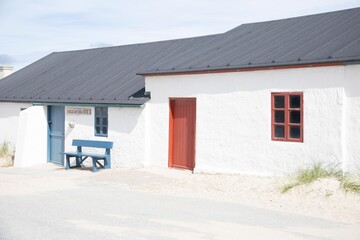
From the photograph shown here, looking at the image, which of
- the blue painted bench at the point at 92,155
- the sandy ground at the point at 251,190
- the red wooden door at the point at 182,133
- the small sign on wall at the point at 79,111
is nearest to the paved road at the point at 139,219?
the sandy ground at the point at 251,190

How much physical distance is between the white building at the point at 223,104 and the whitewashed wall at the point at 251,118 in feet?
0.09

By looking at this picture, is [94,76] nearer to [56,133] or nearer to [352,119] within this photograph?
[56,133]

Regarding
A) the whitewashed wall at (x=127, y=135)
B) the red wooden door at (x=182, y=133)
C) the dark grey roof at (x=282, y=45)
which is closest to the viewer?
the dark grey roof at (x=282, y=45)

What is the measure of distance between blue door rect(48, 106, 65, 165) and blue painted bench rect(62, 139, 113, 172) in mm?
1566

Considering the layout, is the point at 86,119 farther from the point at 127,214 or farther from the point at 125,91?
the point at 127,214

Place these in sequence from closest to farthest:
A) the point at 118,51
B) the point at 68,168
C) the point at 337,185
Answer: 1. the point at 337,185
2. the point at 68,168
3. the point at 118,51

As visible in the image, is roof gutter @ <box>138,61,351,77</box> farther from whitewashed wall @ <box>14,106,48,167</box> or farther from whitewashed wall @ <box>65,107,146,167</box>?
whitewashed wall @ <box>14,106,48,167</box>

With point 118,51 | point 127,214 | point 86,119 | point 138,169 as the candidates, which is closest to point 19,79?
point 118,51

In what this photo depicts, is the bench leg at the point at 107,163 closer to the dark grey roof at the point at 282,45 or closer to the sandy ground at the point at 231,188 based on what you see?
the sandy ground at the point at 231,188

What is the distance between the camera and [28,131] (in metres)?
17.5

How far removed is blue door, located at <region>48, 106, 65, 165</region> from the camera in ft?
58.0

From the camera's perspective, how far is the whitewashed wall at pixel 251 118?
432 inches

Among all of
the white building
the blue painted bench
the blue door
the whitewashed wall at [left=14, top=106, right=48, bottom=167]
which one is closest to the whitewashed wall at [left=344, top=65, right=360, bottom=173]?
the white building

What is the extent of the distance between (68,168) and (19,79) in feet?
28.5
